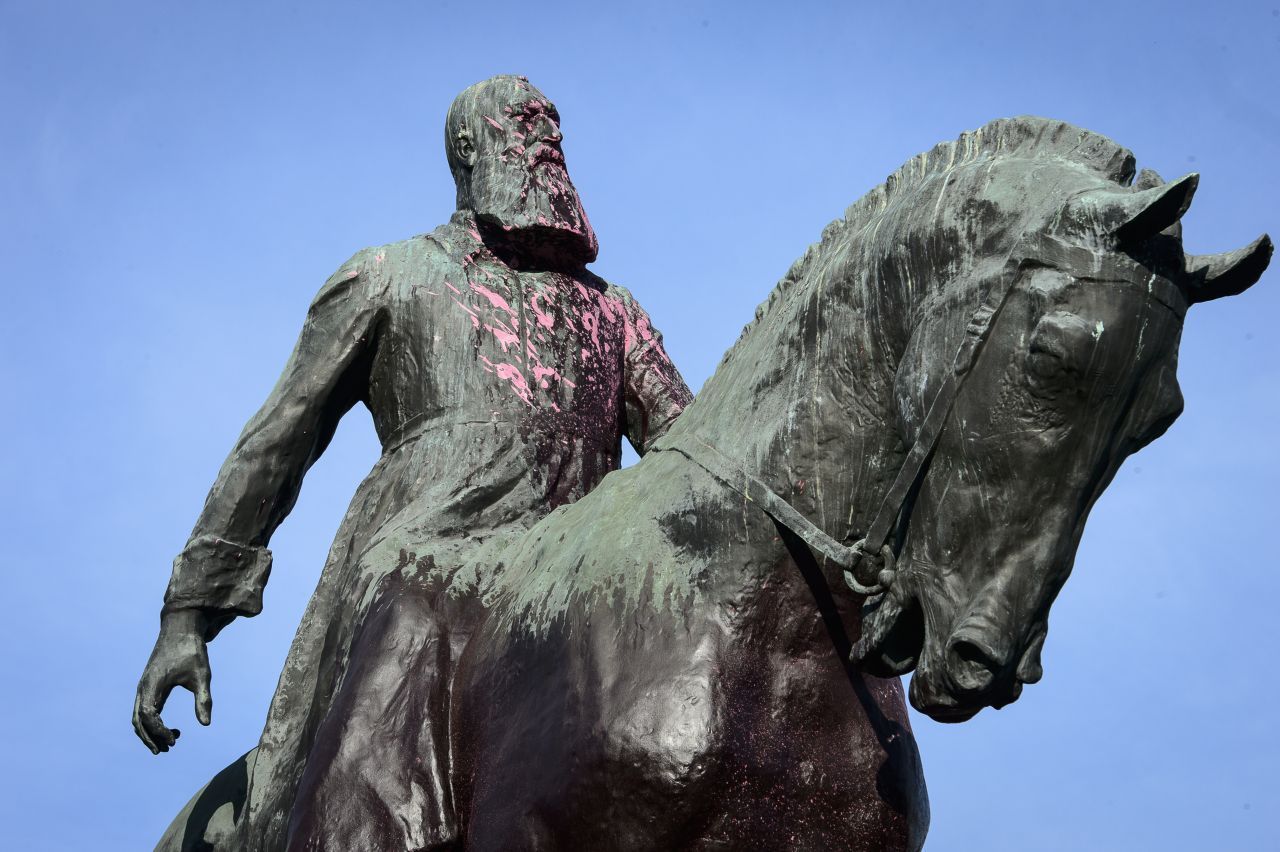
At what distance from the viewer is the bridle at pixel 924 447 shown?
423 cm

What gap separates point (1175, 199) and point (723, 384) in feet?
4.52

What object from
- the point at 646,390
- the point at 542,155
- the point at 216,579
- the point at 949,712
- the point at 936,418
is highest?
the point at 542,155

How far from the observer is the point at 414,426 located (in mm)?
6320

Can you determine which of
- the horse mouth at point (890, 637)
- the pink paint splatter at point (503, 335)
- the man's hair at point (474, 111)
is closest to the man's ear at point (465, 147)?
the man's hair at point (474, 111)

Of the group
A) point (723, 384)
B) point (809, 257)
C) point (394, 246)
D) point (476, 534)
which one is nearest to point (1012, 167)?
point (809, 257)

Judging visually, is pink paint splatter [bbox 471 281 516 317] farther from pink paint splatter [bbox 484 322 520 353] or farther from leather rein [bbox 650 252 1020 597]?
leather rein [bbox 650 252 1020 597]

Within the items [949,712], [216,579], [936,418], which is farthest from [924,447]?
[216,579]

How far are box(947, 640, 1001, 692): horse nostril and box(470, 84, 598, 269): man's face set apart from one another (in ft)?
9.42

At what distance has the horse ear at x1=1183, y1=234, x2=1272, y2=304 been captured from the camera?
4.36 m

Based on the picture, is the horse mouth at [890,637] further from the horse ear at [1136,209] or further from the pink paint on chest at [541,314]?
the pink paint on chest at [541,314]

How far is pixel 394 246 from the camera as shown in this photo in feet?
21.7

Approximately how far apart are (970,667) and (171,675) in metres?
3.14

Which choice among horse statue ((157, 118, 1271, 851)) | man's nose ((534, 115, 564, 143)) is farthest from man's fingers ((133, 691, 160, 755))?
man's nose ((534, 115, 564, 143))

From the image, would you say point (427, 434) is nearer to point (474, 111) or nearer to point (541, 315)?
point (541, 315)
